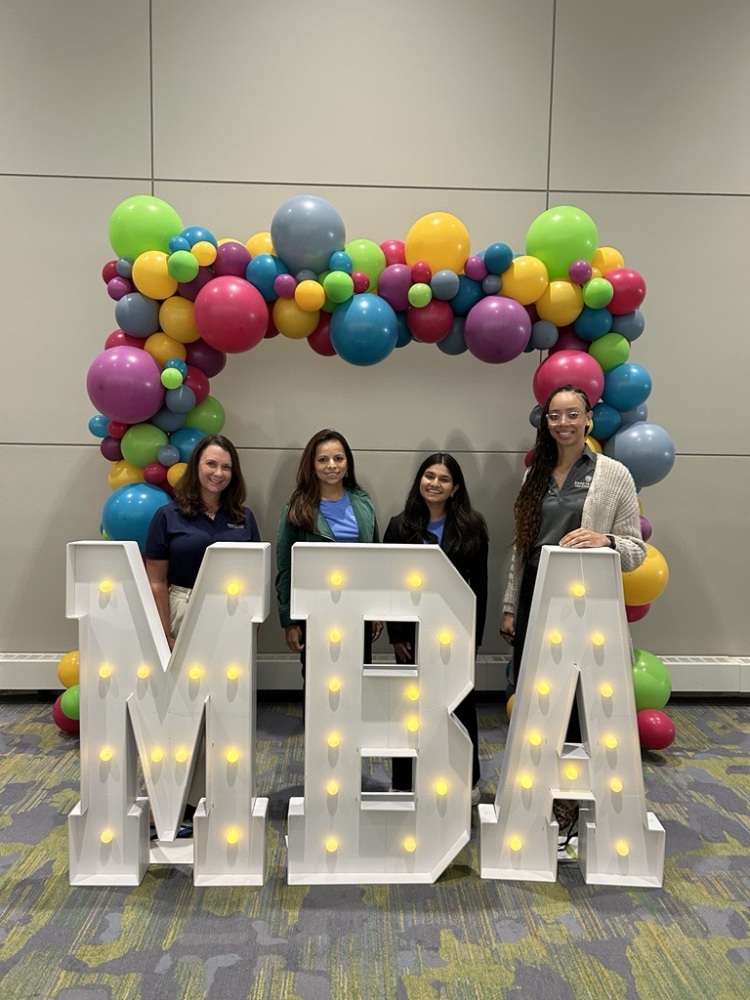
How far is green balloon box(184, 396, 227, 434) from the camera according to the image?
2.99m

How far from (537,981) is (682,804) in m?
1.18

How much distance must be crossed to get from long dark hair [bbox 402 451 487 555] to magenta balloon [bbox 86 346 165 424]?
119cm

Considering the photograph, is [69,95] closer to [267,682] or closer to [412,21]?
[412,21]

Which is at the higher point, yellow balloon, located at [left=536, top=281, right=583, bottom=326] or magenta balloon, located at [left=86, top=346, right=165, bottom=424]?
yellow balloon, located at [left=536, top=281, right=583, bottom=326]

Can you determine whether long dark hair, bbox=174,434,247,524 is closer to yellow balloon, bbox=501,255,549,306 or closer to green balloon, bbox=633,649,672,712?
yellow balloon, bbox=501,255,549,306

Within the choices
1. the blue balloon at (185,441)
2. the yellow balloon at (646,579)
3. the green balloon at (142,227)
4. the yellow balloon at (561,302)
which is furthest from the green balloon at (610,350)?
the green balloon at (142,227)

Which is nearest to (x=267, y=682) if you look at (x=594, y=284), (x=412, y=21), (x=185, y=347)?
(x=185, y=347)

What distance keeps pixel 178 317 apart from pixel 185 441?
524 mm

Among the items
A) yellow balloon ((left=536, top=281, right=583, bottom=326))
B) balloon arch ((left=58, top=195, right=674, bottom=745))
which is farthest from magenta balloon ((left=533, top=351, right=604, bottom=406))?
yellow balloon ((left=536, top=281, right=583, bottom=326))

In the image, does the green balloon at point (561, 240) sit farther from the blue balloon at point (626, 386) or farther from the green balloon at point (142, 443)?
the green balloon at point (142, 443)

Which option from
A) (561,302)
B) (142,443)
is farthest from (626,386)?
(142,443)

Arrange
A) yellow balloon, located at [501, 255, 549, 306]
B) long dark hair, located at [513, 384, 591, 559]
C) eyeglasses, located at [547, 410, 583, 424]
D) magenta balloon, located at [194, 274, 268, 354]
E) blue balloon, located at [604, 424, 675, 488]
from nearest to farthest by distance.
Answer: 1. eyeglasses, located at [547, 410, 583, 424]
2. long dark hair, located at [513, 384, 591, 559]
3. magenta balloon, located at [194, 274, 268, 354]
4. yellow balloon, located at [501, 255, 549, 306]
5. blue balloon, located at [604, 424, 675, 488]

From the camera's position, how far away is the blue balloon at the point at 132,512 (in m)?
2.80

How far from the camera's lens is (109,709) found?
1983 millimetres
